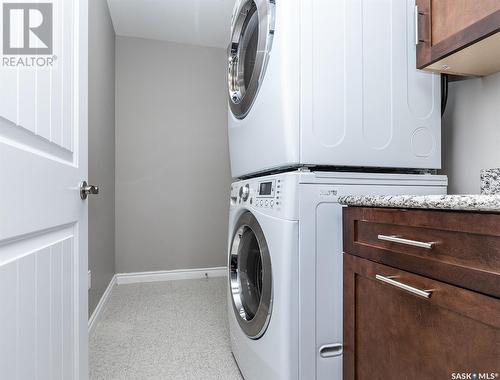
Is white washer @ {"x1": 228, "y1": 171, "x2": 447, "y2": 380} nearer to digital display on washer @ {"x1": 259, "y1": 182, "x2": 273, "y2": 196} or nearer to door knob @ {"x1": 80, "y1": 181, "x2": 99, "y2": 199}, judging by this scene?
digital display on washer @ {"x1": 259, "y1": 182, "x2": 273, "y2": 196}

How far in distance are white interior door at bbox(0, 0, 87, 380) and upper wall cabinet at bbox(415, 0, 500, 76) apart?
1.15m

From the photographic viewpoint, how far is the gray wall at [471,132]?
113 cm

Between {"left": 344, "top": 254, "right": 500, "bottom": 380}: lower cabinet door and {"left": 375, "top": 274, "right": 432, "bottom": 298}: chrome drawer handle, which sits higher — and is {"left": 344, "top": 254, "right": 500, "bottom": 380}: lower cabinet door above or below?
below

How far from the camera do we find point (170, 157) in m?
3.04

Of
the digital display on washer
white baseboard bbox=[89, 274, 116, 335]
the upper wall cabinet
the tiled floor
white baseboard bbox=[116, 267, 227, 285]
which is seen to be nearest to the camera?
the upper wall cabinet

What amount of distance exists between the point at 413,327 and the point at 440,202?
0.31m

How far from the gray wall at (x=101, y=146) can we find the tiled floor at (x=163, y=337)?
0.23m

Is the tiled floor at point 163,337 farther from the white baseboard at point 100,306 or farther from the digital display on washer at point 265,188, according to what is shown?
the digital display on washer at point 265,188

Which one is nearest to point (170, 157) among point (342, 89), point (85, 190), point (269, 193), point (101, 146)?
point (101, 146)

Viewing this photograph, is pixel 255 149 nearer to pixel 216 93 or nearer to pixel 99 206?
pixel 99 206

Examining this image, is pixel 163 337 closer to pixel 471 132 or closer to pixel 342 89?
pixel 342 89

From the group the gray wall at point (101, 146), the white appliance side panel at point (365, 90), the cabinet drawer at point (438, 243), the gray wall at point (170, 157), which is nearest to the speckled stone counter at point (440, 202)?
the cabinet drawer at point (438, 243)

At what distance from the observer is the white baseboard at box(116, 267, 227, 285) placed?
2.88 meters

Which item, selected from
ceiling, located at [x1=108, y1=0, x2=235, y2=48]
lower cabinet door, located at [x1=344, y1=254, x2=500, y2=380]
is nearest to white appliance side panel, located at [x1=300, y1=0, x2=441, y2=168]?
lower cabinet door, located at [x1=344, y1=254, x2=500, y2=380]
